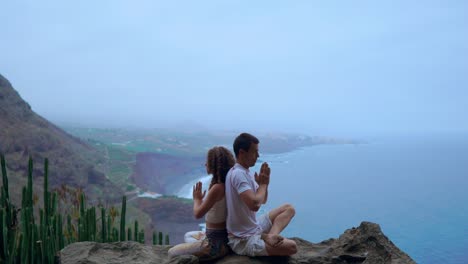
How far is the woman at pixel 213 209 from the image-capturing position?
128 inches

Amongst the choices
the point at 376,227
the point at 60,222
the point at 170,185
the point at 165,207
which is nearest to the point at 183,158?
the point at 170,185

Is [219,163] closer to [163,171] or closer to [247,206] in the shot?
[247,206]

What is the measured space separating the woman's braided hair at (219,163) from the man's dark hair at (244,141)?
124 mm

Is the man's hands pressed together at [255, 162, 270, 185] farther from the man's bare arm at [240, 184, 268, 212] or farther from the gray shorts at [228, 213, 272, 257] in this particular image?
the gray shorts at [228, 213, 272, 257]

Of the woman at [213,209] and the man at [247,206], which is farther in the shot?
the woman at [213,209]

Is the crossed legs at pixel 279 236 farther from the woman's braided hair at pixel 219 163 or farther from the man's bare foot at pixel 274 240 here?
the woman's braided hair at pixel 219 163

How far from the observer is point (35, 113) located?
12.5 metres

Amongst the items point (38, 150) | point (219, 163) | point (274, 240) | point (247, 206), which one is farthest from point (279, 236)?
point (38, 150)

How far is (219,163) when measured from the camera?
Answer: 327cm

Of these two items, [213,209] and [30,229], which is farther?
[30,229]

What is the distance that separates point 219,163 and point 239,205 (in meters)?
0.38

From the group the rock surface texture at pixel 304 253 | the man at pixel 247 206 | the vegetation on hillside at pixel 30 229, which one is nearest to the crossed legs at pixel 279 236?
the man at pixel 247 206

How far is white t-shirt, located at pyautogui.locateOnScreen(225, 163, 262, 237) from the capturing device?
3066 millimetres

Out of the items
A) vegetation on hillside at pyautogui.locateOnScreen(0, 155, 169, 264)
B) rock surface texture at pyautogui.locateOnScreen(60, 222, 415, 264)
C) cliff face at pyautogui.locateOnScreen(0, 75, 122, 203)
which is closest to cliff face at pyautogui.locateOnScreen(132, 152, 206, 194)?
cliff face at pyautogui.locateOnScreen(0, 75, 122, 203)
